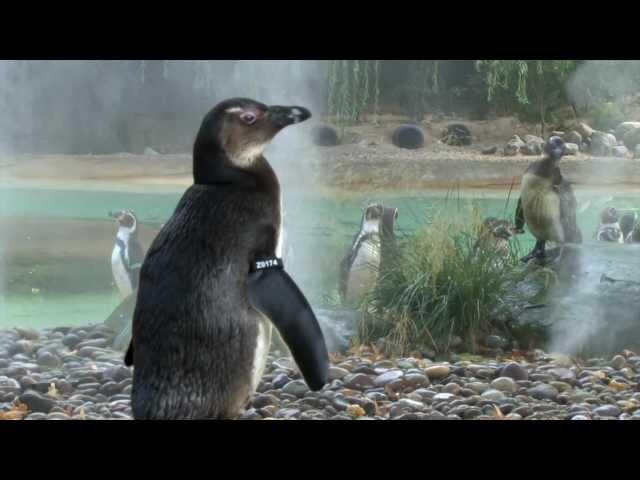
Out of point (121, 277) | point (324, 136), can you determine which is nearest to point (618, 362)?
point (324, 136)

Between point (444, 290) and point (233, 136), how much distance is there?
1100 millimetres

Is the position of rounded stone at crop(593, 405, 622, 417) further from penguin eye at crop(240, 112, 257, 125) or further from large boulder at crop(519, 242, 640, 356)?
penguin eye at crop(240, 112, 257, 125)

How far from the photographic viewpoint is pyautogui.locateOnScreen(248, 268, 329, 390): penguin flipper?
2555 mm

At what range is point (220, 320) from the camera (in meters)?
2.55

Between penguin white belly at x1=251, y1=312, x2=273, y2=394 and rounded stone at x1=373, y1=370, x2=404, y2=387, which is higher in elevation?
penguin white belly at x1=251, y1=312, x2=273, y2=394

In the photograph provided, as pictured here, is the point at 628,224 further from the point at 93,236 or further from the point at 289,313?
the point at 93,236

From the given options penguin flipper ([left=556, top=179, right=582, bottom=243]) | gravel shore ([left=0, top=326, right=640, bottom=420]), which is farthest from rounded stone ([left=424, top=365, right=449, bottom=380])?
penguin flipper ([left=556, top=179, right=582, bottom=243])

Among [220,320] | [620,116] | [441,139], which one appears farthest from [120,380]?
[620,116]

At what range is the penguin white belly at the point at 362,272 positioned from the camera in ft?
11.2

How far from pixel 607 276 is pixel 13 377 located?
211 centimetres

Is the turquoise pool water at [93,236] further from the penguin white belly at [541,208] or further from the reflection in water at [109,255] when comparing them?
the penguin white belly at [541,208]

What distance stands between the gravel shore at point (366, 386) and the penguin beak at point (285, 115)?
0.77 meters

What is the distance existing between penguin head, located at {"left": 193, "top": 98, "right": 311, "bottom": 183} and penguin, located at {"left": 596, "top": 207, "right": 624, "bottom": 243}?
1.31 m

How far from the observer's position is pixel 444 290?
Result: 11.3 feet
